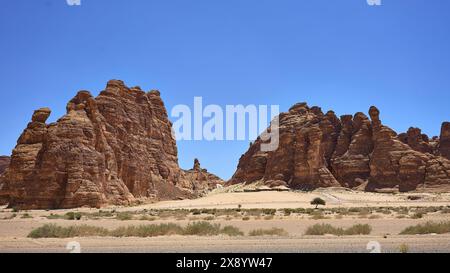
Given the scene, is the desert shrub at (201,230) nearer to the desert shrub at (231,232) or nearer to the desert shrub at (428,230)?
the desert shrub at (231,232)

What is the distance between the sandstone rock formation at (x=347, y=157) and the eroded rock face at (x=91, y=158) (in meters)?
29.9

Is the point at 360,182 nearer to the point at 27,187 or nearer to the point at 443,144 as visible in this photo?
the point at 443,144

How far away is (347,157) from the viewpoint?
95.1 meters

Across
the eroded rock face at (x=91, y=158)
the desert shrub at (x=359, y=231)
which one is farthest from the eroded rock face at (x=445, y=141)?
the desert shrub at (x=359, y=231)

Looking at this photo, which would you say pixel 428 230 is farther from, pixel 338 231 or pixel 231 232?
pixel 231 232

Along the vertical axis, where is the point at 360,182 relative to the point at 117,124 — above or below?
below

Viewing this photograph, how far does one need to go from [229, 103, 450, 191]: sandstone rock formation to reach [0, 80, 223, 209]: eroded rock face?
29.9 meters

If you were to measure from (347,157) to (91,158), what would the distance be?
62951 mm

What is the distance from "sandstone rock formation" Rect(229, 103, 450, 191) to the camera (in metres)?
85.0

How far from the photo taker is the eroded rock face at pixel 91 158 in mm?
45031

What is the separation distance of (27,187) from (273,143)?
212 ft

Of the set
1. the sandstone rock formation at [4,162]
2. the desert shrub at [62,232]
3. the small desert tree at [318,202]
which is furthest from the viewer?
the sandstone rock formation at [4,162]

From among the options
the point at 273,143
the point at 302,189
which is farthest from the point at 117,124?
the point at 273,143
